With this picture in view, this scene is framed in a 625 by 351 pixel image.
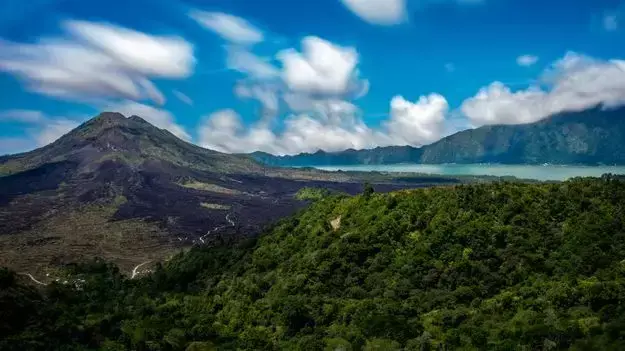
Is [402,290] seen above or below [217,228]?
above

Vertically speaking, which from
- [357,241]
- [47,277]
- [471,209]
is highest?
[471,209]

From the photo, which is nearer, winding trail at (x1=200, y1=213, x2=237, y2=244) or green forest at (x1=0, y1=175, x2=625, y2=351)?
green forest at (x1=0, y1=175, x2=625, y2=351)

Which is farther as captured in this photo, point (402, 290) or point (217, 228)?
point (217, 228)

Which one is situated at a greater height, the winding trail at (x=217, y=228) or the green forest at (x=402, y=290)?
A: the green forest at (x=402, y=290)

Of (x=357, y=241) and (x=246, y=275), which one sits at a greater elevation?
(x=357, y=241)

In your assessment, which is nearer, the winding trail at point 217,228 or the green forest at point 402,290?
the green forest at point 402,290

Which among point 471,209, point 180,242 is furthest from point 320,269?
point 180,242

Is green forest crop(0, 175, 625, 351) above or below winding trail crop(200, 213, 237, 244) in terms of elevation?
above

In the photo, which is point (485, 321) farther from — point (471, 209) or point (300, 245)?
point (300, 245)
